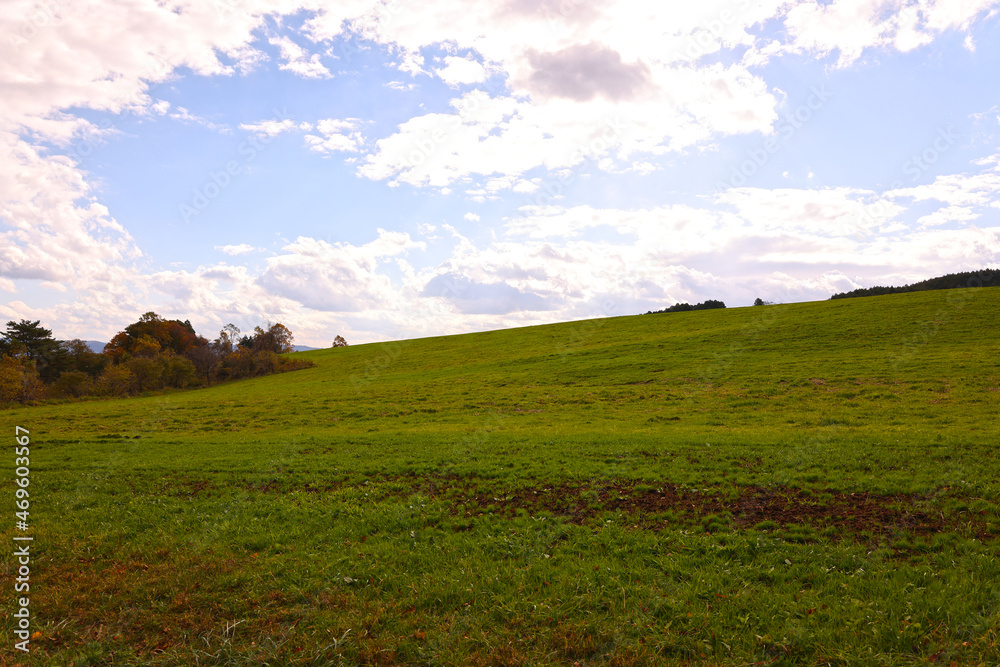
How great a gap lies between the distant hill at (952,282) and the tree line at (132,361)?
9527 cm

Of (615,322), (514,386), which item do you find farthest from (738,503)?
(615,322)

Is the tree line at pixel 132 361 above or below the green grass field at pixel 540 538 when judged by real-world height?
above

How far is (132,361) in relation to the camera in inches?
2357

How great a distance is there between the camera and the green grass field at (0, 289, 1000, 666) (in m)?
7.55

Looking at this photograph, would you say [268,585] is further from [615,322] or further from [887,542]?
[615,322]

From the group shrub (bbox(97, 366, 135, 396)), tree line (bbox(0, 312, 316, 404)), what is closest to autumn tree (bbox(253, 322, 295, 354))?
tree line (bbox(0, 312, 316, 404))

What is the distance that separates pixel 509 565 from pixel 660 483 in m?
Result: 7.06

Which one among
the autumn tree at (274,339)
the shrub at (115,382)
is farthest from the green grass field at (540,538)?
the autumn tree at (274,339)

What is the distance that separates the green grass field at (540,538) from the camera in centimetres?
755

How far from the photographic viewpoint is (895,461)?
16.2m

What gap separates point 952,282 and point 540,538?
10814cm

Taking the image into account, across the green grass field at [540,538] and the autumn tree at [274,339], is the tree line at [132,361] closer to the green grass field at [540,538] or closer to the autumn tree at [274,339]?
the autumn tree at [274,339]

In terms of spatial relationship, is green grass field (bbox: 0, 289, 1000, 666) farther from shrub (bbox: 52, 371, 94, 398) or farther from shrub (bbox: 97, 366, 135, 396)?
shrub (bbox: 52, 371, 94, 398)

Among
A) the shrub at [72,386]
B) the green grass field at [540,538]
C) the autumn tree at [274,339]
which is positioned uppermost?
the autumn tree at [274,339]
